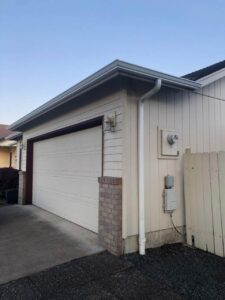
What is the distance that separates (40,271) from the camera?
3.46 meters

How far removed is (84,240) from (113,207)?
1085 mm

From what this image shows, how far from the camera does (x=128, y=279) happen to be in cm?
327

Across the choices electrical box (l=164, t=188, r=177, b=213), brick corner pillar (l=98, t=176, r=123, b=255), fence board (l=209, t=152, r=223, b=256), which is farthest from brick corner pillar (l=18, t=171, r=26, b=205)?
fence board (l=209, t=152, r=223, b=256)

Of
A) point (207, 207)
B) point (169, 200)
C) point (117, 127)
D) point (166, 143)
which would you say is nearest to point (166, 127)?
point (166, 143)

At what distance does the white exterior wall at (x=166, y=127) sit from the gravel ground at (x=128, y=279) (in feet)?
1.94

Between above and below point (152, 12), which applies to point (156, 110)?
below

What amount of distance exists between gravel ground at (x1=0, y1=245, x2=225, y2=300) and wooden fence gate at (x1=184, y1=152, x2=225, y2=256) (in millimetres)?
350

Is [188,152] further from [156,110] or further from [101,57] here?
[101,57]

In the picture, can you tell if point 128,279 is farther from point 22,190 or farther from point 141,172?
point 22,190

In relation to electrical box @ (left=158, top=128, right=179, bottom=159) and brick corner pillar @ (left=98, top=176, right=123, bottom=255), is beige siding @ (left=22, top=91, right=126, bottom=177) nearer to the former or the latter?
brick corner pillar @ (left=98, top=176, right=123, bottom=255)

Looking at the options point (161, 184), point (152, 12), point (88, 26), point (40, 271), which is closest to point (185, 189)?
point (161, 184)

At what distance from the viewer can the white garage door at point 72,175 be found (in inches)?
216

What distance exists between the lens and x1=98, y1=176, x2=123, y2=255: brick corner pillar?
4.08 m

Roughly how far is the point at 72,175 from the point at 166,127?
286 cm
